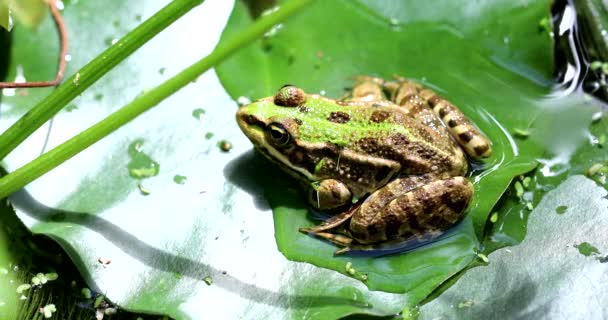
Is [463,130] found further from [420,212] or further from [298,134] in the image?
[298,134]

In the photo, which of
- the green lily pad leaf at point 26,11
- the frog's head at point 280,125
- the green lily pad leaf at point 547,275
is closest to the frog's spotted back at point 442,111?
the green lily pad leaf at point 547,275

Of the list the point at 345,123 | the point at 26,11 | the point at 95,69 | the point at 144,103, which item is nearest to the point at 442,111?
the point at 345,123

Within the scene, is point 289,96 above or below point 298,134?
above

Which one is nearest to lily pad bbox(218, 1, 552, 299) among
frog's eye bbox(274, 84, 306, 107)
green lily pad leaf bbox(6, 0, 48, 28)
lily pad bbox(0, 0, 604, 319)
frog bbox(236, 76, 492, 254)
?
lily pad bbox(0, 0, 604, 319)

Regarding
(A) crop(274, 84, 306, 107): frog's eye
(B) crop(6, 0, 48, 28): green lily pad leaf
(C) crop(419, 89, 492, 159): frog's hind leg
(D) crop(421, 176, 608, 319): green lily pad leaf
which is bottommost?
(D) crop(421, 176, 608, 319): green lily pad leaf

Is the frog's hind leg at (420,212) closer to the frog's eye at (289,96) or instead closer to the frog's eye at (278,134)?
the frog's eye at (278,134)

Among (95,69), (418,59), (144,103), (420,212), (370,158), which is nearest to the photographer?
(144,103)

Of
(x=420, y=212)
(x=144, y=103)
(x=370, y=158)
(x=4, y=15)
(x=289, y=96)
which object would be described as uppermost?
(x=4, y=15)

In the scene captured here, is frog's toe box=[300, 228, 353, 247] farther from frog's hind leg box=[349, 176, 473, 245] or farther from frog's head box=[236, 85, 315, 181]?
frog's head box=[236, 85, 315, 181]

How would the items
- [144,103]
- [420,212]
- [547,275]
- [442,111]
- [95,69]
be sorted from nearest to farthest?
1. [144,103]
2. [95,69]
3. [547,275]
4. [420,212]
5. [442,111]
